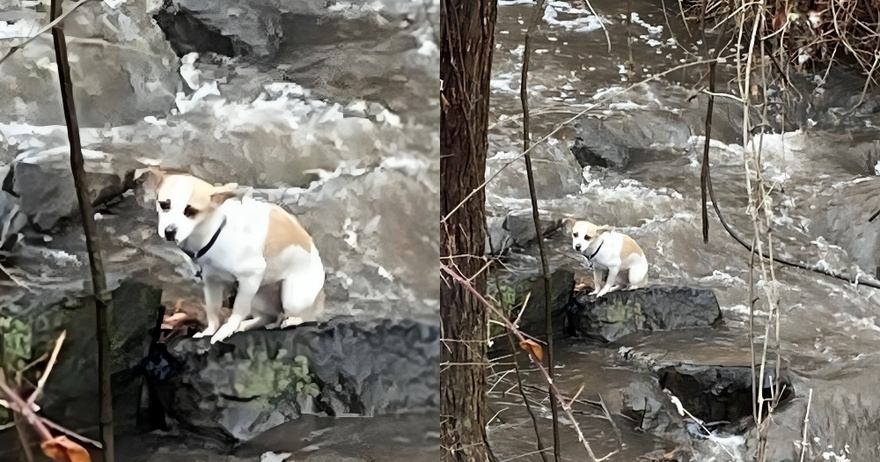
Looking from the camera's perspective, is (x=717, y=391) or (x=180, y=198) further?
(x=717, y=391)

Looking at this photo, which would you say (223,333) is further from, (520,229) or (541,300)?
(520,229)

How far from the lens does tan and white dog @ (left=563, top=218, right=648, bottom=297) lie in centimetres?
229

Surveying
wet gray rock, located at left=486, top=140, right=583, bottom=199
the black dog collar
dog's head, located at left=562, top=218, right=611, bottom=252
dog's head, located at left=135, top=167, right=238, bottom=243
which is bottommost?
dog's head, located at left=562, top=218, right=611, bottom=252

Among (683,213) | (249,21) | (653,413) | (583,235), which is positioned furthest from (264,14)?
(683,213)

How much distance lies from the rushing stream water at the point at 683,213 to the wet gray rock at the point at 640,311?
5 centimetres

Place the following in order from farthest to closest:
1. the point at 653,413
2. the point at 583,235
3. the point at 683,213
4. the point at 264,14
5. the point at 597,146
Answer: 1. the point at 597,146
2. the point at 683,213
3. the point at 583,235
4. the point at 653,413
5. the point at 264,14

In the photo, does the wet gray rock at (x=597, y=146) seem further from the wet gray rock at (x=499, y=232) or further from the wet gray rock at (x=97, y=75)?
the wet gray rock at (x=97, y=75)

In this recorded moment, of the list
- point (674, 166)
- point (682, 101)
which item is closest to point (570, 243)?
point (674, 166)

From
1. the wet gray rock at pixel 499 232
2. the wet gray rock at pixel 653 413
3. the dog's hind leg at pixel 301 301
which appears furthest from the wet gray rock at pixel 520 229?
the dog's hind leg at pixel 301 301

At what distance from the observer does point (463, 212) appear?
1.12m

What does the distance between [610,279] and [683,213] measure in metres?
0.41

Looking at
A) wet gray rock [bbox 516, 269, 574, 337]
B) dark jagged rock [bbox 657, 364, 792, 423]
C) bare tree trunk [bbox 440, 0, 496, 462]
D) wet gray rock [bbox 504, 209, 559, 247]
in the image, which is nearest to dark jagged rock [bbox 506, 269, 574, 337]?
wet gray rock [bbox 516, 269, 574, 337]

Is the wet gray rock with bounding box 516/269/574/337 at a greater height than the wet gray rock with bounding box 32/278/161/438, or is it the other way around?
the wet gray rock with bounding box 32/278/161/438

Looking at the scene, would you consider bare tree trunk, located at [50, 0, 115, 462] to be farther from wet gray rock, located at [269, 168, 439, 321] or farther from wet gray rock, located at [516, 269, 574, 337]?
wet gray rock, located at [516, 269, 574, 337]
